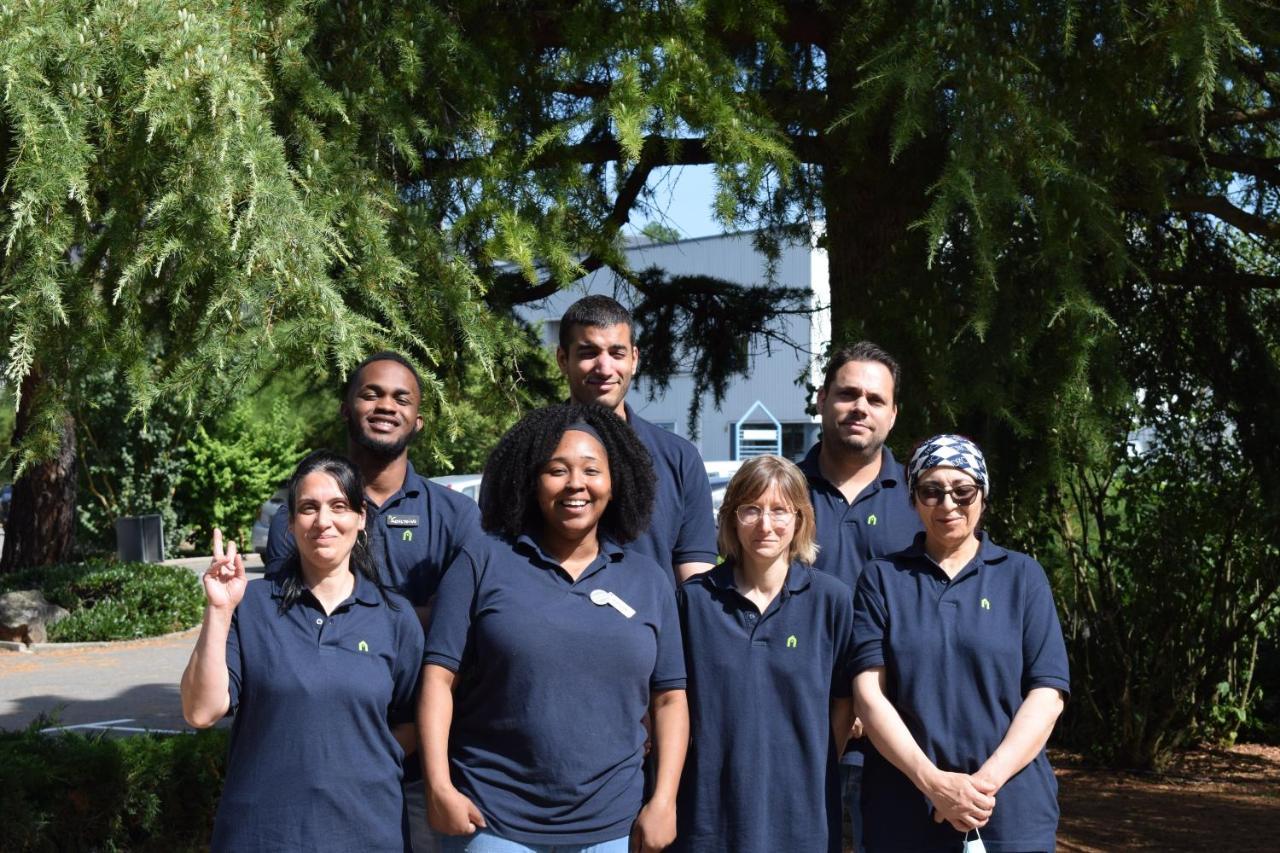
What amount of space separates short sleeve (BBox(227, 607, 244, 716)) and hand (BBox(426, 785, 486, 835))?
50 centimetres

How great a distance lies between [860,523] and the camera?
385 cm

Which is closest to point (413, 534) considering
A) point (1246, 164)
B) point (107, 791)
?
point (107, 791)

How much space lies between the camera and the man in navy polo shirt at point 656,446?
3.82 m

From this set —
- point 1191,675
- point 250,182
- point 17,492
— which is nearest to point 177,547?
point 17,492

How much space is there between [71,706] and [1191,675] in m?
8.46

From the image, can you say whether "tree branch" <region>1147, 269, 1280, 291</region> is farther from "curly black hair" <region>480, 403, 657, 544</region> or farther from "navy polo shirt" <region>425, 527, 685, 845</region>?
"navy polo shirt" <region>425, 527, 685, 845</region>

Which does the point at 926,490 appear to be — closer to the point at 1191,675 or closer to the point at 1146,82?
the point at 1146,82

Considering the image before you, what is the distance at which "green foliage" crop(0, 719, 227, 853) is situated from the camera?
222 inches

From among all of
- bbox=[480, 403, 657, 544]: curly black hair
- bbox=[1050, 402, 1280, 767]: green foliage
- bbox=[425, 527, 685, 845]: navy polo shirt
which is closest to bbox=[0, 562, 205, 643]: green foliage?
bbox=[1050, 402, 1280, 767]: green foliage

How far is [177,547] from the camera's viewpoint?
27.0 meters

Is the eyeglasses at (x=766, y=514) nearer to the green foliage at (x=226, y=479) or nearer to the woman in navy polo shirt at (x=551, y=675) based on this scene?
the woman in navy polo shirt at (x=551, y=675)

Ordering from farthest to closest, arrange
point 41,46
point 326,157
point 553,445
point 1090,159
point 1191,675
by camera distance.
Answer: point 1191,675 < point 1090,159 < point 326,157 < point 41,46 < point 553,445

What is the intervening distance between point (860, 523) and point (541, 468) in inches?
41.3

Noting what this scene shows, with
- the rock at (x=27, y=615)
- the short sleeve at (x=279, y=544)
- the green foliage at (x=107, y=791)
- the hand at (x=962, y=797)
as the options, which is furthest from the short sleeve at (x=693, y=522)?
the rock at (x=27, y=615)
